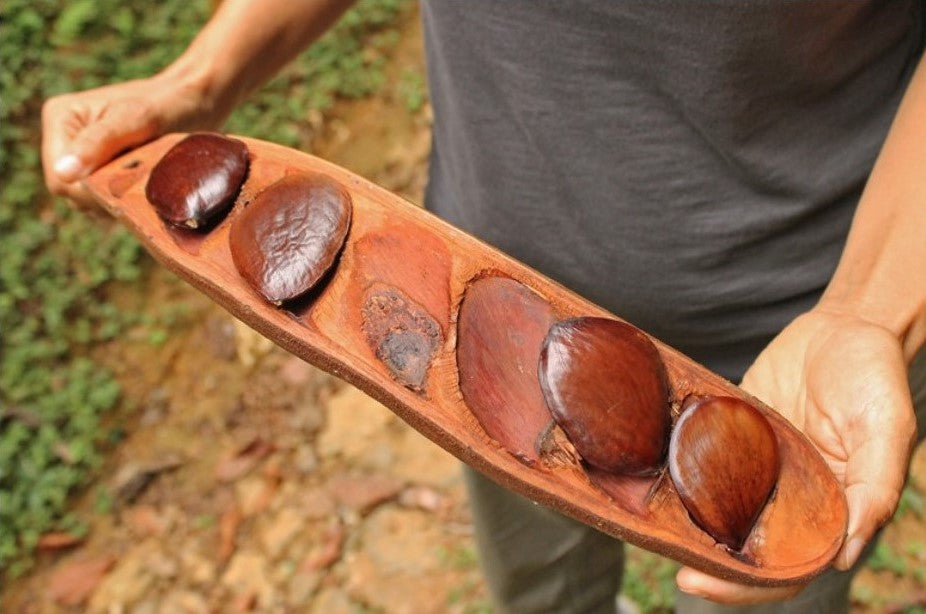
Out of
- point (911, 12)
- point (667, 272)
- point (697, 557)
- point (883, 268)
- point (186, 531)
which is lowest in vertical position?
point (186, 531)

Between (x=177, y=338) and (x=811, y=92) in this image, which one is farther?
(x=177, y=338)

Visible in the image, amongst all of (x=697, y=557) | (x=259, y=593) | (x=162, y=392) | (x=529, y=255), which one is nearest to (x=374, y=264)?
(x=529, y=255)

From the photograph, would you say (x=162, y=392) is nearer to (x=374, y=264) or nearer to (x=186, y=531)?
(x=186, y=531)

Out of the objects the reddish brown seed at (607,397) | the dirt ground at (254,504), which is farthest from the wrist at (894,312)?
the dirt ground at (254,504)

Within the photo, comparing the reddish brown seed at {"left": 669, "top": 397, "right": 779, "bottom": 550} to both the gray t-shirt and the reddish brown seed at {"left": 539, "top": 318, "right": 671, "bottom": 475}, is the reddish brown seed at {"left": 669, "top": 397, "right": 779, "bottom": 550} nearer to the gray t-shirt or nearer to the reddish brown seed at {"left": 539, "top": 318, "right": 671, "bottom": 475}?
the reddish brown seed at {"left": 539, "top": 318, "right": 671, "bottom": 475}

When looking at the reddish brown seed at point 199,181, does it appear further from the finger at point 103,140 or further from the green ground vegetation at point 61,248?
the green ground vegetation at point 61,248

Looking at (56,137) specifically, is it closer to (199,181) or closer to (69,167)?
(69,167)

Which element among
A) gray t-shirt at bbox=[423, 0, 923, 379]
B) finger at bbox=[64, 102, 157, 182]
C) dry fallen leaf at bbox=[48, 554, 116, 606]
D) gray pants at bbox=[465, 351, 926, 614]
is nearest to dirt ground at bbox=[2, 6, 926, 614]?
dry fallen leaf at bbox=[48, 554, 116, 606]

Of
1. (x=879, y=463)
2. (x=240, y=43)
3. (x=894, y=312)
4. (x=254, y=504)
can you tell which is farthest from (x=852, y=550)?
(x=254, y=504)
